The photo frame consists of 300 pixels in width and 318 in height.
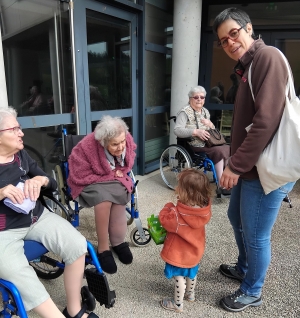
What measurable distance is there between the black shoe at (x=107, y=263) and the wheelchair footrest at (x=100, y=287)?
0.49m

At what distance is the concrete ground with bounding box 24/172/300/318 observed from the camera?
169 centimetres

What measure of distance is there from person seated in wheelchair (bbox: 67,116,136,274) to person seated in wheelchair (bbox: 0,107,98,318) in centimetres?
45

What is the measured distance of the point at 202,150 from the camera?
329 centimetres

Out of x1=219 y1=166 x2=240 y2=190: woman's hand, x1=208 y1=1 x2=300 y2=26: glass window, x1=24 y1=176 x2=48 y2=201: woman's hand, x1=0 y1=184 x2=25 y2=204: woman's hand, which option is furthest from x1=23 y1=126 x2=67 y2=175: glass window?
x1=208 y1=1 x2=300 y2=26: glass window

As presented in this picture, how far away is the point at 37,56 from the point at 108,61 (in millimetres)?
939

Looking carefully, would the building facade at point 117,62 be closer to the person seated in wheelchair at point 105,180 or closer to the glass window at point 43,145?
the glass window at point 43,145

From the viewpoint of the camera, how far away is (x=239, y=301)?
1.68 m

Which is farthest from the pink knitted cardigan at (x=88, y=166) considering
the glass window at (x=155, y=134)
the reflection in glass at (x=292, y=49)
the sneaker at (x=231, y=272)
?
the reflection in glass at (x=292, y=49)

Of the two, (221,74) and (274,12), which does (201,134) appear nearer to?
(221,74)

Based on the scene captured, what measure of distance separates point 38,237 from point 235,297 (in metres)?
1.19

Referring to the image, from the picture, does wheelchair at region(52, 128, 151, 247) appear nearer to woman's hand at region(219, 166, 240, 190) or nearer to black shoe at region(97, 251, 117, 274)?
black shoe at region(97, 251, 117, 274)

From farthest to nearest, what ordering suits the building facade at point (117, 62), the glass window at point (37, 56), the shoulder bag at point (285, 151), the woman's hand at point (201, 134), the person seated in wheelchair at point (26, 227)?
the woman's hand at point (201, 134) < the building facade at point (117, 62) < the glass window at point (37, 56) < the person seated in wheelchair at point (26, 227) < the shoulder bag at point (285, 151)

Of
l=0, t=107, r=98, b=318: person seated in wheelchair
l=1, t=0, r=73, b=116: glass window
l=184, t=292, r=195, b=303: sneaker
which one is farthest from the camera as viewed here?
l=1, t=0, r=73, b=116: glass window

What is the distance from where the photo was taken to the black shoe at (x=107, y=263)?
6.64ft
